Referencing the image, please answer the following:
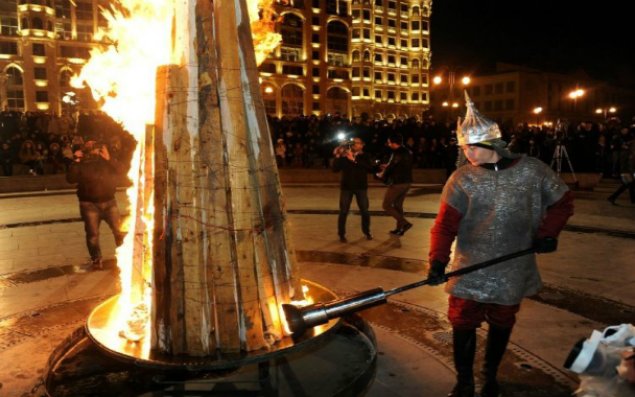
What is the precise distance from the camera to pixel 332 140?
2192 centimetres

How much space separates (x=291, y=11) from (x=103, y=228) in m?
72.5

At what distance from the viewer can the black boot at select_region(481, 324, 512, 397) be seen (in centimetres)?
321

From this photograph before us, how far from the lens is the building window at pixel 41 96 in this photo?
2490 inches

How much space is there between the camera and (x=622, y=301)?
5188mm

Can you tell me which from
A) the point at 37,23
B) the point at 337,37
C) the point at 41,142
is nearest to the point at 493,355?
the point at 41,142

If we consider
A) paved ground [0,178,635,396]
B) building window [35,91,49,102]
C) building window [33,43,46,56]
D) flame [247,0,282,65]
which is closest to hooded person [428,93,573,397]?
paved ground [0,178,635,396]

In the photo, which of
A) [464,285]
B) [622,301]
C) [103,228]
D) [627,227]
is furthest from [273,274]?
[627,227]

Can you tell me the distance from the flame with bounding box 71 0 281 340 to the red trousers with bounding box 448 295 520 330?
218 centimetres

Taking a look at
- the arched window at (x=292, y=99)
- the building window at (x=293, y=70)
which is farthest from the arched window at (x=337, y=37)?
the arched window at (x=292, y=99)

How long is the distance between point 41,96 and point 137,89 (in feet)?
232

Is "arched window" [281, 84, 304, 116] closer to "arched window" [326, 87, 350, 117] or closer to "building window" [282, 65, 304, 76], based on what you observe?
"building window" [282, 65, 304, 76]

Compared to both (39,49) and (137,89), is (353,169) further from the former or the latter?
(39,49)

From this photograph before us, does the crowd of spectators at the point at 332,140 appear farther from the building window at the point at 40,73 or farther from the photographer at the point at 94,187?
the building window at the point at 40,73

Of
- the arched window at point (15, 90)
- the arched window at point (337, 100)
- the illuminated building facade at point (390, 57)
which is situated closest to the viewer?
the arched window at point (15, 90)
